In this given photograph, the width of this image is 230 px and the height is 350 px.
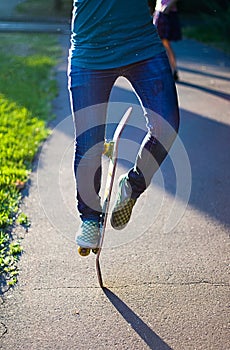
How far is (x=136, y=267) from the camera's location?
3816mm

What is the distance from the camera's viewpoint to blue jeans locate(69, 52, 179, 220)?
3.37 m

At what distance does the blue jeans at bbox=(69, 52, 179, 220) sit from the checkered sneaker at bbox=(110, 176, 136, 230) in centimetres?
4

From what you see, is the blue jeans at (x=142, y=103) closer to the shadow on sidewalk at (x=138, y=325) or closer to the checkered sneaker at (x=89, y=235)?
the checkered sneaker at (x=89, y=235)

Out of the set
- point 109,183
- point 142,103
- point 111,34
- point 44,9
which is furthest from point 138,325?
point 44,9

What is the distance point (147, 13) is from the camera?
341 centimetres

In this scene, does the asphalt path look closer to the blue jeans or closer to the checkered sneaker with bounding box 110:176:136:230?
the checkered sneaker with bounding box 110:176:136:230

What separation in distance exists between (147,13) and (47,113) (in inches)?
165

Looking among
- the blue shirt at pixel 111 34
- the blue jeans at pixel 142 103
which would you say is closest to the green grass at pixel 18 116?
the blue jeans at pixel 142 103

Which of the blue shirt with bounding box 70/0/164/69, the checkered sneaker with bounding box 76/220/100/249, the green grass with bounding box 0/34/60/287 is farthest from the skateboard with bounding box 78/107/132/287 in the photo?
the green grass with bounding box 0/34/60/287

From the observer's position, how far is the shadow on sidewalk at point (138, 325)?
119 inches

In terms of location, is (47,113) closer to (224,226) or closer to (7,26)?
(224,226)

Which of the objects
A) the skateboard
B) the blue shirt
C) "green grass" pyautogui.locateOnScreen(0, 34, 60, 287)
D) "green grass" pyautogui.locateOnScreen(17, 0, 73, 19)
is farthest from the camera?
"green grass" pyautogui.locateOnScreen(17, 0, 73, 19)

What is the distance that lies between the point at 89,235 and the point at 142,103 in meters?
0.80

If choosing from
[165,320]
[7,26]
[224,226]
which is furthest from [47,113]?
[7,26]
